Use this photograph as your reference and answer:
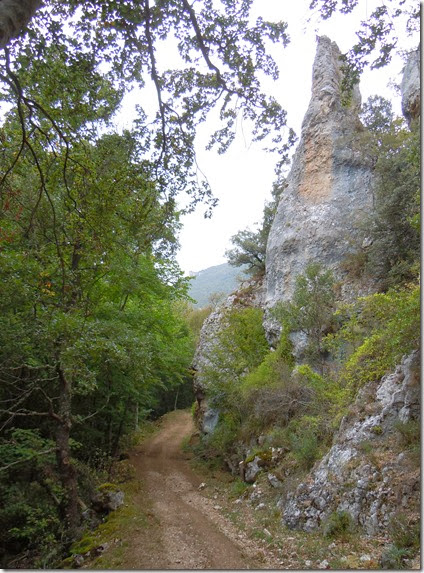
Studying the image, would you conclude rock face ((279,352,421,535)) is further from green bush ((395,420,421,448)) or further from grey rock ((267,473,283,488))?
grey rock ((267,473,283,488))

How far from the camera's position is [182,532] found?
25.7 feet

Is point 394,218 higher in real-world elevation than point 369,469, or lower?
higher

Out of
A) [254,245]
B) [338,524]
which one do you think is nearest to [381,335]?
[338,524]

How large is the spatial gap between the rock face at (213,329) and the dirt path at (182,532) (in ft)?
10.2

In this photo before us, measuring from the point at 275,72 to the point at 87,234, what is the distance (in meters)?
4.26

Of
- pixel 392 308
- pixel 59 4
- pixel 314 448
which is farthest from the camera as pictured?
pixel 314 448

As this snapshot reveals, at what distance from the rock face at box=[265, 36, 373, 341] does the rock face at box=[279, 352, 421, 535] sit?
8423 mm

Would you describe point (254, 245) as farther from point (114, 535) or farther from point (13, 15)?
point (13, 15)

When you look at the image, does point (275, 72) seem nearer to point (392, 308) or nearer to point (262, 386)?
point (392, 308)

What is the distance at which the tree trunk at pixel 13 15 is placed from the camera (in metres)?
3.14

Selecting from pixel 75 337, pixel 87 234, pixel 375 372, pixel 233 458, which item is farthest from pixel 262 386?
pixel 87 234

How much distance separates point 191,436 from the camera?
20.2 metres

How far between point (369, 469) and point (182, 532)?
427 centimetres

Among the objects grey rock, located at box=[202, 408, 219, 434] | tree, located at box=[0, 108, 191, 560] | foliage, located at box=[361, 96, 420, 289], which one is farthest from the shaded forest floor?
foliage, located at box=[361, 96, 420, 289]
